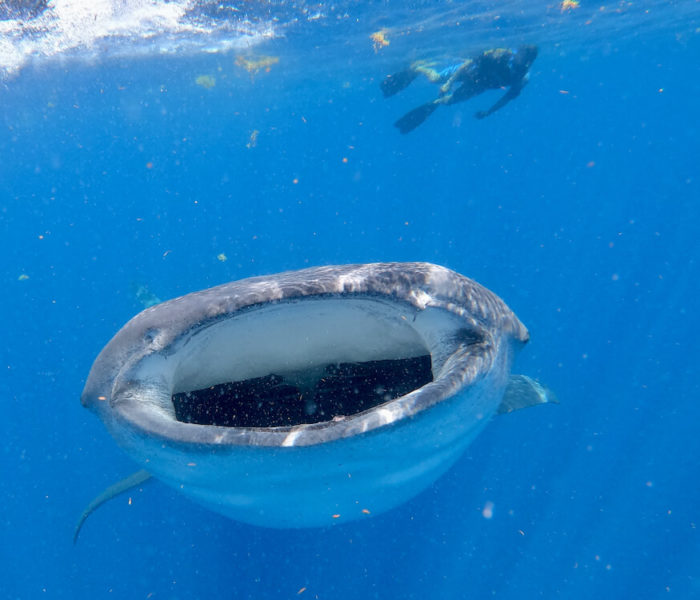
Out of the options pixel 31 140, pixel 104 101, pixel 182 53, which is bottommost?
pixel 31 140

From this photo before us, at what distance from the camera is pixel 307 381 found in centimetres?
278

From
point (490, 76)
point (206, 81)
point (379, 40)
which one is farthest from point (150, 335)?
point (206, 81)

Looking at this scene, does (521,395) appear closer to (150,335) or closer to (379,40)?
(150,335)

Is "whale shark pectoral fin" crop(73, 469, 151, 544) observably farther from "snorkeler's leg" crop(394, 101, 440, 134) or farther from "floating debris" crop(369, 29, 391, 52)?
"floating debris" crop(369, 29, 391, 52)

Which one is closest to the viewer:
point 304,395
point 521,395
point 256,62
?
point 304,395

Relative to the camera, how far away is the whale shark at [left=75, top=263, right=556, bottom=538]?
1546 mm

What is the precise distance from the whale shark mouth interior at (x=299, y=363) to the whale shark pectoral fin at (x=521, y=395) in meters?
1.23

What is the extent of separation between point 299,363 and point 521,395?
219 centimetres

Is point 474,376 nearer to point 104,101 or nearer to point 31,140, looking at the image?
point 104,101

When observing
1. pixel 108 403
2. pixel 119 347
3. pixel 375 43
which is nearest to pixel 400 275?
pixel 119 347

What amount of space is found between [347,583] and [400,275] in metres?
5.54

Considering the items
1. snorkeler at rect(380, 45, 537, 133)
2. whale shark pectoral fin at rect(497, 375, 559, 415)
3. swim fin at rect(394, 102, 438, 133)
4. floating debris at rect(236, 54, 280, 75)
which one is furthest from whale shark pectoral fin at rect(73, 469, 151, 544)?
floating debris at rect(236, 54, 280, 75)

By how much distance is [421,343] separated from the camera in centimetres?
248

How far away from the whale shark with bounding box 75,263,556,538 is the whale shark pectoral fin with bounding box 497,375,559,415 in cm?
121
